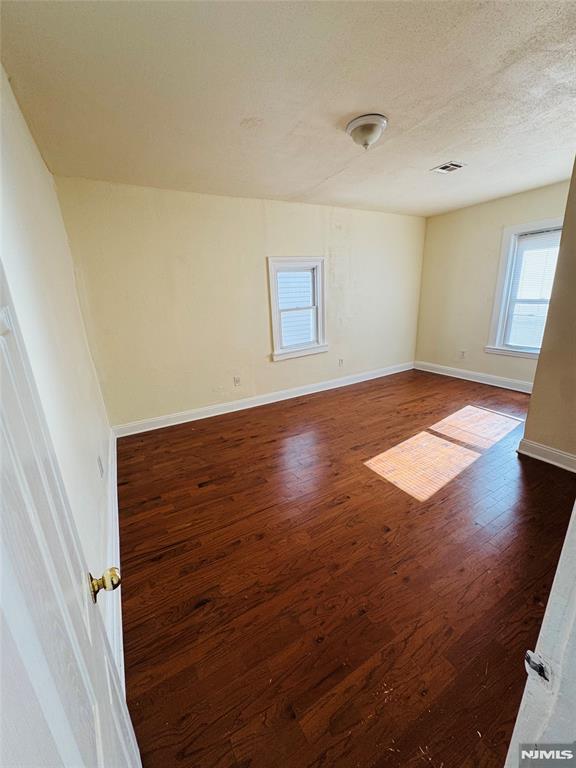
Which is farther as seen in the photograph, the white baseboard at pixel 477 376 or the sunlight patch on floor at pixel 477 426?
the white baseboard at pixel 477 376

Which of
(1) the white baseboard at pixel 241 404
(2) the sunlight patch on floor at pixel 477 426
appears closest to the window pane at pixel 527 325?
(2) the sunlight patch on floor at pixel 477 426

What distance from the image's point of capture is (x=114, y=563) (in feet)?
5.50

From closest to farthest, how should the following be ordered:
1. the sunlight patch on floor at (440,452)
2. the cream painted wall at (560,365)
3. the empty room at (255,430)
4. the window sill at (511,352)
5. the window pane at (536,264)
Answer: the empty room at (255,430) → the cream painted wall at (560,365) → the sunlight patch on floor at (440,452) → the window pane at (536,264) → the window sill at (511,352)

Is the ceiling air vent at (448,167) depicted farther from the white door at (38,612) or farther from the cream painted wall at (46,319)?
the white door at (38,612)

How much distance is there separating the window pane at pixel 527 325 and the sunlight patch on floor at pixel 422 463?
2407 millimetres

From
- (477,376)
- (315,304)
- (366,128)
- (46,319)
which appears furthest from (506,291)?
(46,319)

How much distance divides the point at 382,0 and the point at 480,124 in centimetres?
140

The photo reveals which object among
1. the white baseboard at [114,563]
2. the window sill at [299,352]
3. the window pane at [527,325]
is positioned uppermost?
the window pane at [527,325]

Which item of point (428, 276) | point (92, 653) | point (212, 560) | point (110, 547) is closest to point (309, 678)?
point (212, 560)

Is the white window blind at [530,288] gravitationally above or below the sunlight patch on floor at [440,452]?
above

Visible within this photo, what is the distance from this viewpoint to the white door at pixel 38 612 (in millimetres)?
315

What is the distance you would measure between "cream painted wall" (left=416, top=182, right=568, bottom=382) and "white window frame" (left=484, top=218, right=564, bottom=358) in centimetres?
6

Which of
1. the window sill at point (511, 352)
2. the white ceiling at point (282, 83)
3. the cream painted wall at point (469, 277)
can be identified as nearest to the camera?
the white ceiling at point (282, 83)

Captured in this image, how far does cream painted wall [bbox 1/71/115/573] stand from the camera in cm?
110
